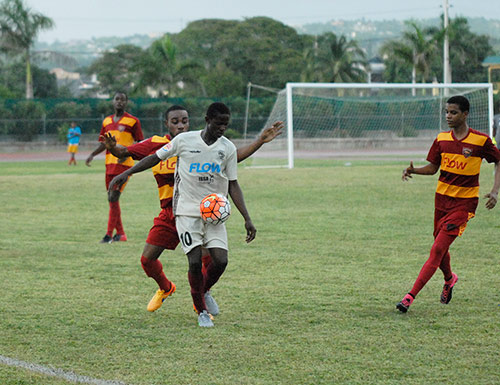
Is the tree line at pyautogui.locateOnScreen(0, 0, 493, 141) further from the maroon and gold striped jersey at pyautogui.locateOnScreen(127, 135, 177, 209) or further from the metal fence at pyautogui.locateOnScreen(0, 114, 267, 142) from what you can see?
the maroon and gold striped jersey at pyautogui.locateOnScreen(127, 135, 177, 209)

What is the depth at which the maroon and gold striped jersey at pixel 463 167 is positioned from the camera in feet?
21.6

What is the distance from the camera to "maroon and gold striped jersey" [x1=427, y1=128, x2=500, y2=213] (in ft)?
21.6

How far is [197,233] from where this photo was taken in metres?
5.96

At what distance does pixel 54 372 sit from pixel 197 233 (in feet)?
5.41

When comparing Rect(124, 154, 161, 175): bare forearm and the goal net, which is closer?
Rect(124, 154, 161, 175): bare forearm

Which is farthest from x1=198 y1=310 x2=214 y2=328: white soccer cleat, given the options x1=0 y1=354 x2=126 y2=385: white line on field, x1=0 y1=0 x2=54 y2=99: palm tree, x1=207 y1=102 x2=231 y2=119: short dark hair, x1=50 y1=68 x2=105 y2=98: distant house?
x1=50 y1=68 x2=105 y2=98: distant house

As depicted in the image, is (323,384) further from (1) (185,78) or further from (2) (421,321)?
(1) (185,78)

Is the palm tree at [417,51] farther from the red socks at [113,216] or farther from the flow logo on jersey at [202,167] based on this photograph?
the flow logo on jersey at [202,167]

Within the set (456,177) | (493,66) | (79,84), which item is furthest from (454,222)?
(79,84)

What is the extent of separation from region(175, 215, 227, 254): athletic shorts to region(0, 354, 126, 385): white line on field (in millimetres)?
1517

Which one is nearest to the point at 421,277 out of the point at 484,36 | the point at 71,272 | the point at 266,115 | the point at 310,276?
the point at 310,276

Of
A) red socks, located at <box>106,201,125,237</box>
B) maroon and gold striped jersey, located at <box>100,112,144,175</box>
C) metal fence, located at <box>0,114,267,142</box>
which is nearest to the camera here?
red socks, located at <box>106,201,125,237</box>

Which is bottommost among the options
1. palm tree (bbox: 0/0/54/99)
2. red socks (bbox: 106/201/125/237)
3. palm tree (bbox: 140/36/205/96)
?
red socks (bbox: 106/201/125/237)

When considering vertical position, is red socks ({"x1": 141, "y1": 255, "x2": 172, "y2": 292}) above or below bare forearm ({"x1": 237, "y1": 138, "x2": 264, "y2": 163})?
below
